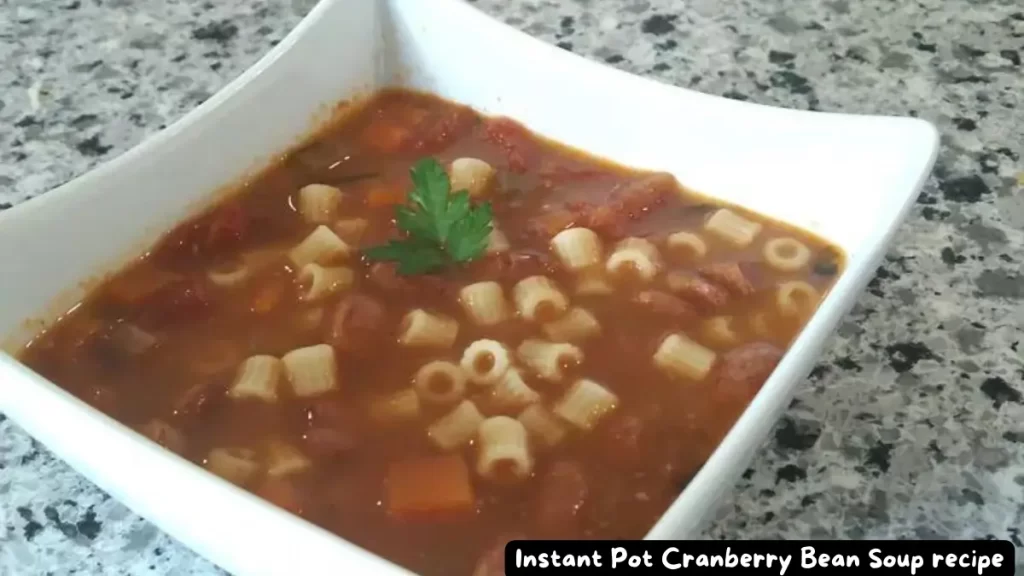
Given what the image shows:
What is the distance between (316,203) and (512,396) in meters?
0.39

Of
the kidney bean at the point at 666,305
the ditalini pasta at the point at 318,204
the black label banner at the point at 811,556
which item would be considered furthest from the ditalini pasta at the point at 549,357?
the ditalini pasta at the point at 318,204

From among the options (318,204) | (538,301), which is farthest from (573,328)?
(318,204)

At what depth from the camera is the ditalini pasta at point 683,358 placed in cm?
107

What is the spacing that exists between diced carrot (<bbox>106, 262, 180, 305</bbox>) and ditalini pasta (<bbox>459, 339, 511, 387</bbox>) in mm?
355

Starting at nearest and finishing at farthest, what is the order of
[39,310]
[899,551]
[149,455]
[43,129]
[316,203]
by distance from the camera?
[149,455] → [899,551] → [39,310] → [316,203] → [43,129]

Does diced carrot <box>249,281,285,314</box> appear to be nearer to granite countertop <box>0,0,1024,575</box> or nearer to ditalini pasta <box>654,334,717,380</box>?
granite countertop <box>0,0,1024,575</box>

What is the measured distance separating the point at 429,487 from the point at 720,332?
0.37m

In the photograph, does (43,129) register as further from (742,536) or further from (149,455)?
(742,536)

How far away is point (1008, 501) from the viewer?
1.01m

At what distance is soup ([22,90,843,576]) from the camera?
0.96 meters

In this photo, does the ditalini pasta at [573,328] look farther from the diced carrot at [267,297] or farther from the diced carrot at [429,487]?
the diced carrot at [267,297]

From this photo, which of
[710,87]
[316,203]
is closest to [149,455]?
[316,203]

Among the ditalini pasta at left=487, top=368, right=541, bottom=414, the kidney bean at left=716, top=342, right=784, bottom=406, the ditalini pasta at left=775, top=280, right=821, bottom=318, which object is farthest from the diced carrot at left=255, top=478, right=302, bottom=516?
the ditalini pasta at left=775, top=280, right=821, bottom=318

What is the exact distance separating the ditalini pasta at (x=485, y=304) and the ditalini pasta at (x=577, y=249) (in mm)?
94
